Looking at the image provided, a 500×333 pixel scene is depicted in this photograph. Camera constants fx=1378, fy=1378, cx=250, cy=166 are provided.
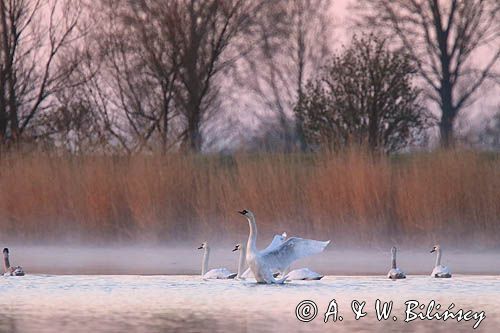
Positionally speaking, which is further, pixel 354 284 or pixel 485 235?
pixel 485 235

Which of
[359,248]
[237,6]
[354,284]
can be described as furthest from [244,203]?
[237,6]

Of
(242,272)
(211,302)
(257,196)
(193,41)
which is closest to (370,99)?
(193,41)

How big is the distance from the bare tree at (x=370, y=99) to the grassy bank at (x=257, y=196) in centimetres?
372

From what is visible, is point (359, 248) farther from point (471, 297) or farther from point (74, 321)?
point (74, 321)

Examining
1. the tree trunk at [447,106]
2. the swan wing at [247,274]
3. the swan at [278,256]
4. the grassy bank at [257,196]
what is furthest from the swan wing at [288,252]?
the tree trunk at [447,106]

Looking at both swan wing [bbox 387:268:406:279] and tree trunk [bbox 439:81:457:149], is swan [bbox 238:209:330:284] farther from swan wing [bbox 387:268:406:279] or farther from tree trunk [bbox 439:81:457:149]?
tree trunk [bbox 439:81:457:149]

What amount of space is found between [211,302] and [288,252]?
1.88 metres

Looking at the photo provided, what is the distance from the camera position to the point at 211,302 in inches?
482

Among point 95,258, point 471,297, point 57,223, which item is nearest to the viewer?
point 471,297

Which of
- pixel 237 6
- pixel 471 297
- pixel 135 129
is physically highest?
pixel 237 6

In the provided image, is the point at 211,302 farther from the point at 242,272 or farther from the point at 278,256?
the point at 242,272

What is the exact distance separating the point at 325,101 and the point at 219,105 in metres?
8.46

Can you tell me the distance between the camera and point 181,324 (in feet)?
35.6

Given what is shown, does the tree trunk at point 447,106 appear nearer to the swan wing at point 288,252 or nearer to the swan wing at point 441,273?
the swan wing at point 441,273
